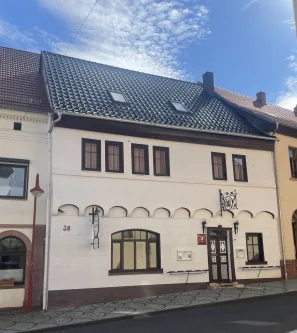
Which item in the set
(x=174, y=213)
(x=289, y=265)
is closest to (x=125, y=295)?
(x=174, y=213)

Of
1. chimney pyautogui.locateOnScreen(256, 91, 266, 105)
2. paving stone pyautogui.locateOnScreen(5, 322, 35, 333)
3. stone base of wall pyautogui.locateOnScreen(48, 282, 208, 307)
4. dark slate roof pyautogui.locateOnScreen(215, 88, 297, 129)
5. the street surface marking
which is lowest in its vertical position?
paving stone pyautogui.locateOnScreen(5, 322, 35, 333)

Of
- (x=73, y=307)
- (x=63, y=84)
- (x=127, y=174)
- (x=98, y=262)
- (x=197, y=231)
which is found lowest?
(x=73, y=307)

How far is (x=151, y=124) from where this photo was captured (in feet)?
51.3

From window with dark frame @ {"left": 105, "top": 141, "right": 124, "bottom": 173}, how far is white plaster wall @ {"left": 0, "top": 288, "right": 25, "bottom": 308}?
5.25 meters

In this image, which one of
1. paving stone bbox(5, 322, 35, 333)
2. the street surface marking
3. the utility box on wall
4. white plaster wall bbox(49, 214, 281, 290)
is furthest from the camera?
the utility box on wall

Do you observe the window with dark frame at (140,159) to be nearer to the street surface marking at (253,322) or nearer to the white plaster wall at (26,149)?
the white plaster wall at (26,149)

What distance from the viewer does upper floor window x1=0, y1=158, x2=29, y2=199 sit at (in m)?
13.4

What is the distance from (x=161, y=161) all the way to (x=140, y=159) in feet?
3.14

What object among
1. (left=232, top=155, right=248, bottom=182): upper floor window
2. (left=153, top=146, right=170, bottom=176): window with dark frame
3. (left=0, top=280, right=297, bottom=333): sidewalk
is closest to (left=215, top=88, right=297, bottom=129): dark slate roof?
(left=232, top=155, right=248, bottom=182): upper floor window

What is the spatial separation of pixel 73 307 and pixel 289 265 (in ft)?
33.0

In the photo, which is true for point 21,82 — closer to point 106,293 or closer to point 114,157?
point 114,157

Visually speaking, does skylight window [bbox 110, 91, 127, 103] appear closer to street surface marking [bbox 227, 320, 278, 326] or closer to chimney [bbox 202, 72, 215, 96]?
chimney [bbox 202, 72, 215, 96]

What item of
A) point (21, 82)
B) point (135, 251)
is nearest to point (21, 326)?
point (135, 251)

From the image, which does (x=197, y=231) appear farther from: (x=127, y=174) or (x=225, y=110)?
(x=225, y=110)
